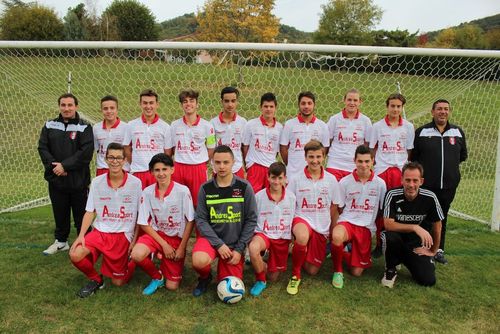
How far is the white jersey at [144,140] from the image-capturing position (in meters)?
4.26

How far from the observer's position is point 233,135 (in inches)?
176

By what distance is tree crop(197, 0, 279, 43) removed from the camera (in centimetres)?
1648

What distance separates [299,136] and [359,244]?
1.26 meters

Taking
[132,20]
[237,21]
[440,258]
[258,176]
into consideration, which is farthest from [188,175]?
[132,20]

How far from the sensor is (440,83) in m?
6.00

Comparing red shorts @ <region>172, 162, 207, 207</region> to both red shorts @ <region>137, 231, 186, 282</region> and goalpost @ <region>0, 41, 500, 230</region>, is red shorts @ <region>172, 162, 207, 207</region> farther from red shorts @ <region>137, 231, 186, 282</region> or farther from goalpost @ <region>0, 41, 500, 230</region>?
goalpost @ <region>0, 41, 500, 230</region>

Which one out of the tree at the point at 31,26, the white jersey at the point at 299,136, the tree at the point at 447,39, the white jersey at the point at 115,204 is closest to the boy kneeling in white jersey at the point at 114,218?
the white jersey at the point at 115,204

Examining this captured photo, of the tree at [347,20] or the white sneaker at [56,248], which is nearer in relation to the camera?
the white sneaker at [56,248]

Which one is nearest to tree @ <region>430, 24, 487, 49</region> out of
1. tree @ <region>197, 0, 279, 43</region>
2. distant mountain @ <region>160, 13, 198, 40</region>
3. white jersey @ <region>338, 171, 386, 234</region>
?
tree @ <region>197, 0, 279, 43</region>

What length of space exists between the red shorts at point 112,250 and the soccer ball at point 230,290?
920 mm

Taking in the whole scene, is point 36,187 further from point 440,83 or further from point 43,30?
point 43,30

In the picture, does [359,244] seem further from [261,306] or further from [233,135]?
[233,135]

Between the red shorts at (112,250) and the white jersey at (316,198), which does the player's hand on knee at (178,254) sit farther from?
the white jersey at (316,198)

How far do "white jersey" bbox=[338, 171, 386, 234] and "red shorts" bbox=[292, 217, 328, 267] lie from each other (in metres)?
0.30
